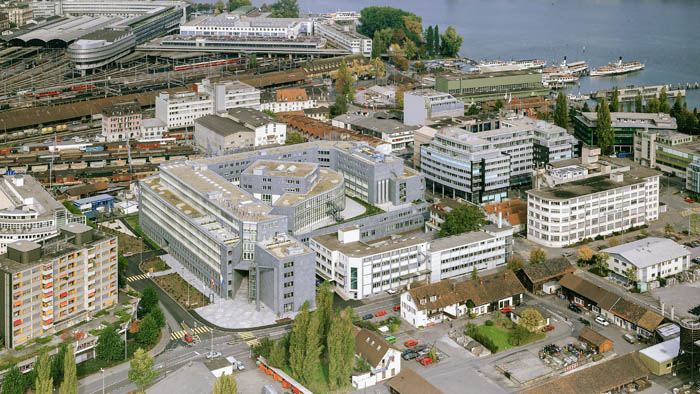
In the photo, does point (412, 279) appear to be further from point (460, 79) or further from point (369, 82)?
point (369, 82)

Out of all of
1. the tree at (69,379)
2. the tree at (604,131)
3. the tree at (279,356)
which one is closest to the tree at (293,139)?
the tree at (604,131)

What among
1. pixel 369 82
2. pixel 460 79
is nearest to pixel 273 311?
pixel 460 79

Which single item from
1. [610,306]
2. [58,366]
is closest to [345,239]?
[610,306]

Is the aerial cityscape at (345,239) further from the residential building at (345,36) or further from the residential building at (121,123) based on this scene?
the residential building at (345,36)

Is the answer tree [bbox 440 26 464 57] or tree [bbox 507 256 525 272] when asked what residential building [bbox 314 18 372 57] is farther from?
tree [bbox 507 256 525 272]

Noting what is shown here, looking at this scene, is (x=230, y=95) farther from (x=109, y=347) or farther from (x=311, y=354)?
(x=311, y=354)

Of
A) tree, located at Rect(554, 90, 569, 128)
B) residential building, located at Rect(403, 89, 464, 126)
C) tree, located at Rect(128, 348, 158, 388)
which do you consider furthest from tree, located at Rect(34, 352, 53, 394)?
tree, located at Rect(554, 90, 569, 128)

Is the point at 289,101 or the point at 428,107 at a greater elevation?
the point at 428,107
